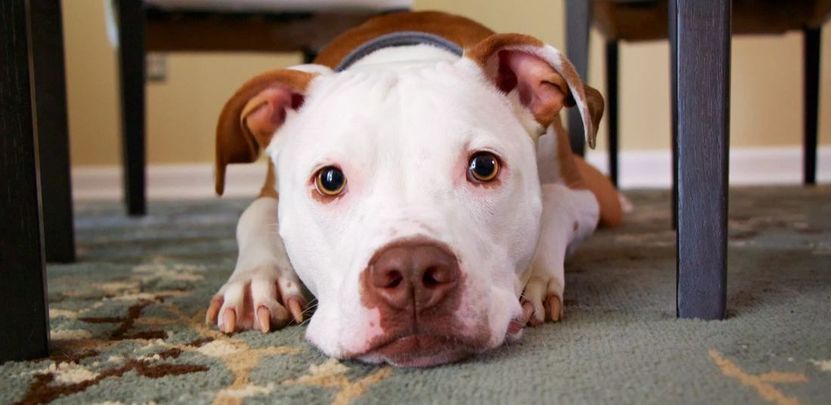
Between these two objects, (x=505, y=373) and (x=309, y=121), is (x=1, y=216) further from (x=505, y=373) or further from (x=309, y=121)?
(x=505, y=373)

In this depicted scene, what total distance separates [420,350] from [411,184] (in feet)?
0.69

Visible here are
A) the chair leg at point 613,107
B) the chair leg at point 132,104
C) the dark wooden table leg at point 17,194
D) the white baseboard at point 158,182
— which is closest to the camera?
the dark wooden table leg at point 17,194

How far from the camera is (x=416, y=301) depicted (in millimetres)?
878

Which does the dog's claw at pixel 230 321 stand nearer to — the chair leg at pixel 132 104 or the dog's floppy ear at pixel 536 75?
the dog's floppy ear at pixel 536 75

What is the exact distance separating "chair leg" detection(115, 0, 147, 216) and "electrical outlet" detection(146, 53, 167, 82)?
1052 mm

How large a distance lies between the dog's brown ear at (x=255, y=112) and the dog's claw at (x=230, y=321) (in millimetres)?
204

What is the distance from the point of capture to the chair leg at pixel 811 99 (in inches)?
124

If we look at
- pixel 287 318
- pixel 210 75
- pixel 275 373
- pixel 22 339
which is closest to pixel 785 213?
pixel 287 318

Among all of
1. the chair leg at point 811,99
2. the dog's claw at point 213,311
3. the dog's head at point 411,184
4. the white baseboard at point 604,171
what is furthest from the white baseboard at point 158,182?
the dog's claw at point 213,311

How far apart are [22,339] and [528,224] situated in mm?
623

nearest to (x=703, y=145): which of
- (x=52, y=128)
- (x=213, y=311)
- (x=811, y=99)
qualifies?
(x=213, y=311)

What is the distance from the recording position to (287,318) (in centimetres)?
116

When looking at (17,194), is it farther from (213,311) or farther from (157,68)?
(157,68)

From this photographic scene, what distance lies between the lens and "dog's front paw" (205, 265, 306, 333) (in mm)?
1133
